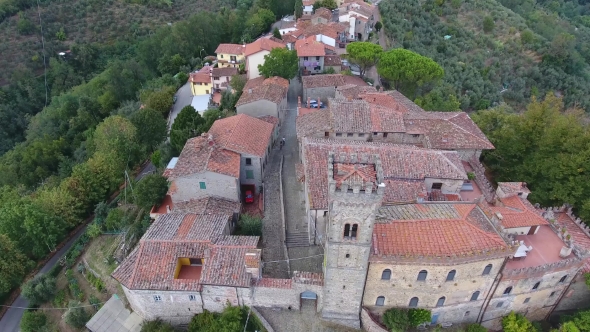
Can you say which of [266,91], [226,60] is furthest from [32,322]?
[226,60]

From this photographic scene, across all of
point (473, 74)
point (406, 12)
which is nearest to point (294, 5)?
point (406, 12)

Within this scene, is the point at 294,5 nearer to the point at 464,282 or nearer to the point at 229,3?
the point at 229,3

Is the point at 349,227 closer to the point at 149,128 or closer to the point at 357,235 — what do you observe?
the point at 357,235

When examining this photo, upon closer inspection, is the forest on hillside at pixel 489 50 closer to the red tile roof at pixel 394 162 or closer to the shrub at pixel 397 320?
the red tile roof at pixel 394 162

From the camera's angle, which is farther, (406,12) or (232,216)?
(406,12)

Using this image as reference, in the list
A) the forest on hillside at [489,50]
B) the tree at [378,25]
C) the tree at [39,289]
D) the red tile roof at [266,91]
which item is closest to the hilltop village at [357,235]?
the red tile roof at [266,91]

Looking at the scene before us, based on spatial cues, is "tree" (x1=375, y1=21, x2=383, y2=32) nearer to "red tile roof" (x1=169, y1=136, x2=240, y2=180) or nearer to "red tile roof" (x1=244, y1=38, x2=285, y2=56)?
"red tile roof" (x1=244, y1=38, x2=285, y2=56)
